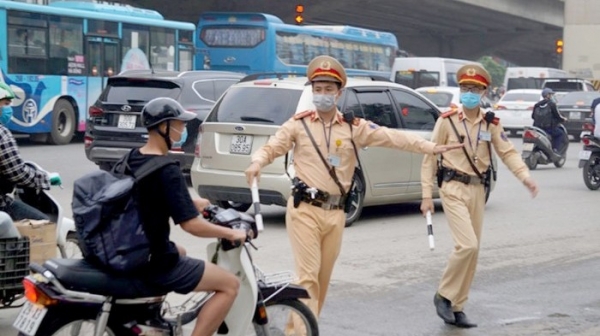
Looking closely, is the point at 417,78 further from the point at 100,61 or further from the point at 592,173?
the point at 592,173

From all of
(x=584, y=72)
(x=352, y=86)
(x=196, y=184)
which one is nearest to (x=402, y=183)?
(x=352, y=86)

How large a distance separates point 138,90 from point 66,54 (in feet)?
26.9

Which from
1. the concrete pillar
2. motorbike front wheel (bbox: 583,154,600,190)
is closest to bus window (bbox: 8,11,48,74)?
motorbike front wheel (bbox: 583,154,600,190)

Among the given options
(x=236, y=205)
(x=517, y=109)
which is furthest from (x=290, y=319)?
(x=517, y=109)

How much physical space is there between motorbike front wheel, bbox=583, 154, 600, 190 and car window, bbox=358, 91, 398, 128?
234 inches

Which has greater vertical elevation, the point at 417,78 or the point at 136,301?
the point at 417,78

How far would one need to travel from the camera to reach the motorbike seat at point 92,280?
→ 5.14 m

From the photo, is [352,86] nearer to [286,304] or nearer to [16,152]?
[16,152]

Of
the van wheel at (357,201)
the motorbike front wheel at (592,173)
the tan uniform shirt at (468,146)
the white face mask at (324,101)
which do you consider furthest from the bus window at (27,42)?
the white face mask at (324,101)

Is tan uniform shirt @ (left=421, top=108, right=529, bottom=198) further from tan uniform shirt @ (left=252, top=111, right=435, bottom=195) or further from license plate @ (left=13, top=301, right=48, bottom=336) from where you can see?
license plate @ (left=13, top=301, right=48, bottom=336)

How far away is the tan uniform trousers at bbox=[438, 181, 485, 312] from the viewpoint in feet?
25.1

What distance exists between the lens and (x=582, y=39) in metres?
54.8

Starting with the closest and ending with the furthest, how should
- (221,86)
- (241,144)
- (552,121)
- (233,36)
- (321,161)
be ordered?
1. (321,161)
2. (241,144)
3. (221,86)
4. (552,121)
5. (233,36)

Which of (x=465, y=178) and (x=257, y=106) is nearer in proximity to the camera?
(x=465, y=178)
